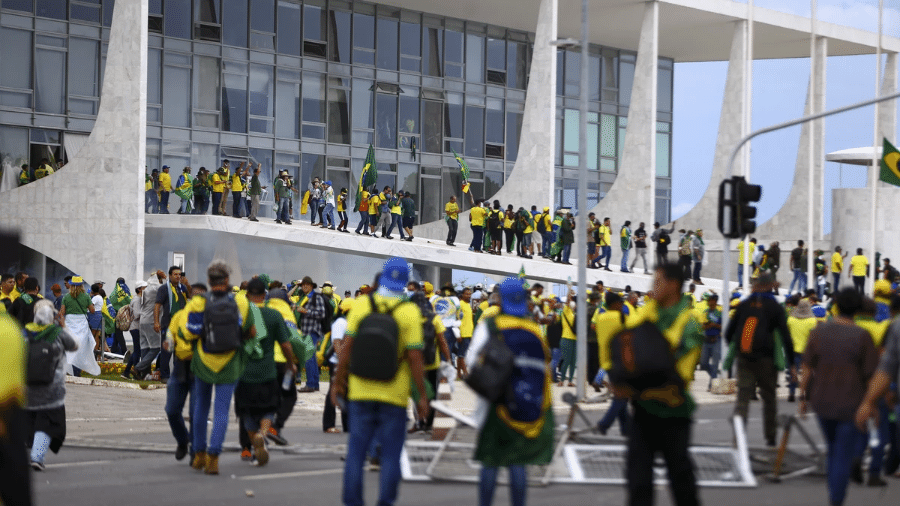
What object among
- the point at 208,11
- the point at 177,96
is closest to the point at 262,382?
the point at 177,96

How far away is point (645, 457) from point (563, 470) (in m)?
3.56

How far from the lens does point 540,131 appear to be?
38.9 metres

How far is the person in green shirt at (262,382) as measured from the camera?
10375 mm

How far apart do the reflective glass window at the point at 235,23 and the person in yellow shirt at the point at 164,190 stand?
23.4ft

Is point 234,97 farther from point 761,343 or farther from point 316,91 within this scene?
point 761,343

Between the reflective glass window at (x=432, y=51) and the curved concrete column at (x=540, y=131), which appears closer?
the curved concrete column at (x=540, y=131)

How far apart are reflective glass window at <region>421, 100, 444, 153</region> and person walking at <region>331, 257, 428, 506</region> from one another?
36.7 m

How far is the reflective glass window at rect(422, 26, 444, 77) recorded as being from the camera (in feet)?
144

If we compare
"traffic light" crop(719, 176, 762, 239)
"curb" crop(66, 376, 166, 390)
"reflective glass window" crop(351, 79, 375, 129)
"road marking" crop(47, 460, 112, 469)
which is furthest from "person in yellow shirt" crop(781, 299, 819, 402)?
"reflective glass window" crop(351, 79, 375, 129)

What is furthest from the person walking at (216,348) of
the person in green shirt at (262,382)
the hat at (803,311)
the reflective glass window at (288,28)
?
the reflective glass window at (288,28)

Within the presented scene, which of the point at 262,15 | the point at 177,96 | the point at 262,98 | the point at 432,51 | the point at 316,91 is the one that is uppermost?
the point at 262,15

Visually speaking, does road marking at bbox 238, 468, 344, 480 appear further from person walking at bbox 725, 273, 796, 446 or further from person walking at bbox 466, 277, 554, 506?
person walking at bbox 725, 273, 796, 446

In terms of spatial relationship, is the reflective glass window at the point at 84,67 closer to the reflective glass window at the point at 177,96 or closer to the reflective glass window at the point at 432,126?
the reflective glass window at the point at 177,96

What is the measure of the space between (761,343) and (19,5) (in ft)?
94.4
